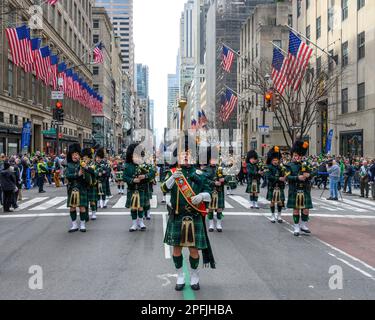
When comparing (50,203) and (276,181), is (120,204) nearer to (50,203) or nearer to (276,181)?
(50,203)

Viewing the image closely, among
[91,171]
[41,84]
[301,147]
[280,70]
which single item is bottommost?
[91,171]

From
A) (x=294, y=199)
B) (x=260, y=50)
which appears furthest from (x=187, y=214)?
(x=260, y=50)

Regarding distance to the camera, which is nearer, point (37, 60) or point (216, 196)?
point (216, 196)

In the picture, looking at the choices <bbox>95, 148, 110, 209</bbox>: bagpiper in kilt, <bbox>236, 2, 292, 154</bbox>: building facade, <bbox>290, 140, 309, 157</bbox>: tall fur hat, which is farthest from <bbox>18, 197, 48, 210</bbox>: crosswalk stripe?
<bbox>236, 2, 292, 154</bbox>: building facade

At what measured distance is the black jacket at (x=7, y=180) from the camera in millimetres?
15375

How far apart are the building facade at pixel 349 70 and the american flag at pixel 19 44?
21.8 m

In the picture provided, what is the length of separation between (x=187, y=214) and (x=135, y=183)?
4.96m

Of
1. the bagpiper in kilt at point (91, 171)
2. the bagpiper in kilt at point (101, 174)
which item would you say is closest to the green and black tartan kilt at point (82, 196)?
the bagpiper in kilt at point (91, 171)

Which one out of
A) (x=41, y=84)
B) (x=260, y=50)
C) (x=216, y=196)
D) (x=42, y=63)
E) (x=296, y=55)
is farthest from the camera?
(x=260, y=50)

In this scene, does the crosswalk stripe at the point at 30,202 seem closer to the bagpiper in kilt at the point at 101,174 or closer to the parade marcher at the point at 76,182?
the bagpiper in kilt at the point at 101,174

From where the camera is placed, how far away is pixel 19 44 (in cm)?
2244
